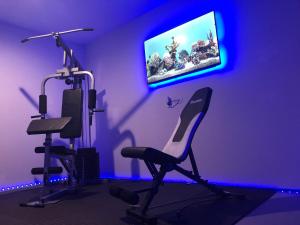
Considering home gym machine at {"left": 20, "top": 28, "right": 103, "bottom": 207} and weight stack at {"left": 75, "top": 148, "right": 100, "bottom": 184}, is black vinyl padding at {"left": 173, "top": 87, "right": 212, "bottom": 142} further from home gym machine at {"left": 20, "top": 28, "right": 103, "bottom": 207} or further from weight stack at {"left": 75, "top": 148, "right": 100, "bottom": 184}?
weight stack at {"left": 75, "top": 148, "right": 100, "bottom": 184}

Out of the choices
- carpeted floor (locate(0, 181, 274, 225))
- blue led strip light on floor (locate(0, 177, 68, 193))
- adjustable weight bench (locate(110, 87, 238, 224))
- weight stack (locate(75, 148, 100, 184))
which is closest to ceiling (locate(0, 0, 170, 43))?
weight stack (locate(75, 148, 100, 184))

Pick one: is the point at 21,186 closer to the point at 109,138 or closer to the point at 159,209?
the point at 109,138

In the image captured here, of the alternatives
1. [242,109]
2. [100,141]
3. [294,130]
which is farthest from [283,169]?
[100,141]

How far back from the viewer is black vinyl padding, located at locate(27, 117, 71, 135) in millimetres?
2438

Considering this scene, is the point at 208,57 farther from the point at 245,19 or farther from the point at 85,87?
the point at 85,87

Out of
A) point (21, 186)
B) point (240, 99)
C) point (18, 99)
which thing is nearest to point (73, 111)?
point (18, 99)

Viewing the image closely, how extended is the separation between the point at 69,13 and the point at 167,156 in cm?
284

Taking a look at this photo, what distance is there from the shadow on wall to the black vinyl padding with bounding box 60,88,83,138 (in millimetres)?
1001

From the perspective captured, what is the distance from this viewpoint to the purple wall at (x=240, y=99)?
8.54 feet

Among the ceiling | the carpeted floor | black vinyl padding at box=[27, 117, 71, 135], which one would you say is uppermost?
the ceiling

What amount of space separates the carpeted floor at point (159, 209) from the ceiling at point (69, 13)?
2.38 meters

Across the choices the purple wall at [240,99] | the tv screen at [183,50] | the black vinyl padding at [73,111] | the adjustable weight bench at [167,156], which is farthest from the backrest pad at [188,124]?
the black vinyl padding at [73,111]

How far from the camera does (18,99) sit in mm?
3879

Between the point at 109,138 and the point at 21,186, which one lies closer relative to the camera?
the point at 21,186
